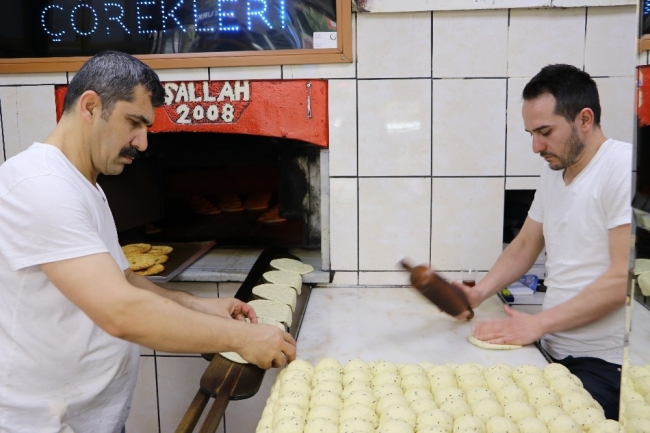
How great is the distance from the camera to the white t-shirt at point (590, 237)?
1574 millimetres

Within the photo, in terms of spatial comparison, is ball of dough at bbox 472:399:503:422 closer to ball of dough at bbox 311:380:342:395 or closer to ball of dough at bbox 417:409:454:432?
ball of dough at bbox 417:409:454:432

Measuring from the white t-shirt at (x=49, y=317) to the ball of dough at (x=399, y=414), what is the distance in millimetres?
742

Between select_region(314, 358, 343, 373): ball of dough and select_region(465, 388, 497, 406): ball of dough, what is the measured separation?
1.17 ft

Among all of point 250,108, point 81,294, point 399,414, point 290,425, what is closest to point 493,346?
point 399,414

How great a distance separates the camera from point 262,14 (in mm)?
2061

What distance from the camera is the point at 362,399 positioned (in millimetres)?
1288

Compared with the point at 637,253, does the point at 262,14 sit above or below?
above

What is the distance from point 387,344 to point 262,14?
136 centimetres

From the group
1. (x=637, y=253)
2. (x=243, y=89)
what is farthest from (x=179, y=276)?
(x=637, y=253)

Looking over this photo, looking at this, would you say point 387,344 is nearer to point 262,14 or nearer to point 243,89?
point 243,89

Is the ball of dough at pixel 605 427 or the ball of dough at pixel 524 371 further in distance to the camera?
the ball of dough at pixel 524 371

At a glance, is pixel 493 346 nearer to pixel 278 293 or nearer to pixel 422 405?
pixel 422 405

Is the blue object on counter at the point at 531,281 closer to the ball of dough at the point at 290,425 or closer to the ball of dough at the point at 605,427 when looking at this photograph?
the ball of dough at the point at 605,427

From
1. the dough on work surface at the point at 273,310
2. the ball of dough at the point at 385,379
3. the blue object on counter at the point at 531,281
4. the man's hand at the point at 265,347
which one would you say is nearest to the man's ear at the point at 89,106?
the man's hand at the point at 265,347
